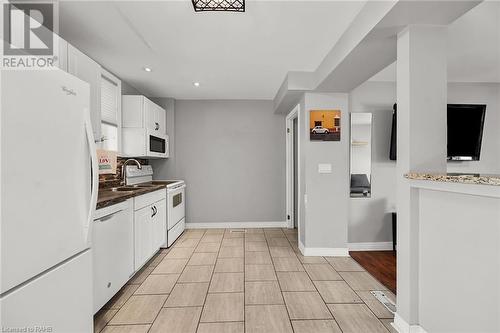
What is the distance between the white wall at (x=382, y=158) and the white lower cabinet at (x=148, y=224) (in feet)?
9.17

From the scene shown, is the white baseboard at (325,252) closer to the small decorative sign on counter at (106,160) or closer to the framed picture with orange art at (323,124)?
the framed picture with orange art at (323,124)

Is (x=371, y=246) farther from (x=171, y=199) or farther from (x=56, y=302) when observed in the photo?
(x=56, y=302)

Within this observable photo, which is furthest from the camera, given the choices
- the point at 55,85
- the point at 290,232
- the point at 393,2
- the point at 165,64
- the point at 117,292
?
the point at 290,232

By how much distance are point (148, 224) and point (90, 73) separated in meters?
1.74

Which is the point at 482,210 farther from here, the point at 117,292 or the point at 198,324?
the point at 117,292

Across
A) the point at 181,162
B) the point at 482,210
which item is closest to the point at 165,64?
the point at 181,162

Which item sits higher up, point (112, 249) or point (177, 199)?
point (177, 199)

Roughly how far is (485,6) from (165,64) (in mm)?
3152

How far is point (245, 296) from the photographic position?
2.36 metres

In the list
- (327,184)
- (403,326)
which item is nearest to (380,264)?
(327,184)

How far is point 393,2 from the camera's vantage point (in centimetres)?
155

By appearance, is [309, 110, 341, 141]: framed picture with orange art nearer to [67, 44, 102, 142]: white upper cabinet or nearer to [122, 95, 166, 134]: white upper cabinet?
[122, 95, 166, 134]: white upper cabinet

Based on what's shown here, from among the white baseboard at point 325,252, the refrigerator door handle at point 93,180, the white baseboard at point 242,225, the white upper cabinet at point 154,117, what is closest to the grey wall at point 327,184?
the white baseboard at point 325,252

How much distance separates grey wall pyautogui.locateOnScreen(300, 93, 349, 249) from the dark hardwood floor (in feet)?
1.07
